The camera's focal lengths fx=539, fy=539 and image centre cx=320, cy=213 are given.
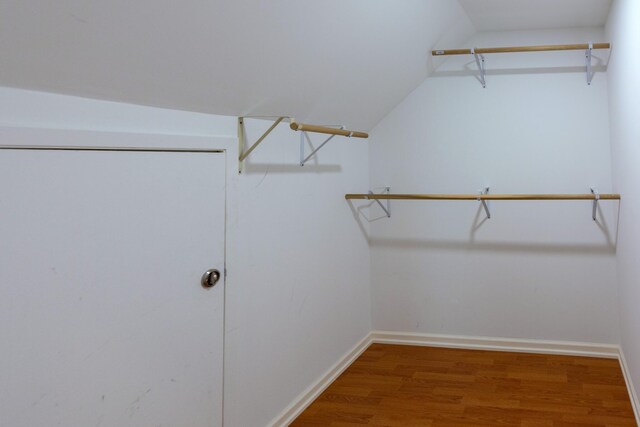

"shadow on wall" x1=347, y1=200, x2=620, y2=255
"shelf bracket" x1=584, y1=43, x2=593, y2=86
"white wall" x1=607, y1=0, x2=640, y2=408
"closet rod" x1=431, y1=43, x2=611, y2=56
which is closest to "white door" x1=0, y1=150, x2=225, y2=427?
"shadow on wall" x1=347, y1=200, x2=620, y2=255

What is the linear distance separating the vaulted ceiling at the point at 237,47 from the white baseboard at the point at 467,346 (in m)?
1.46

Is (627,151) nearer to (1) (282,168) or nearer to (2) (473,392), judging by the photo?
(2) (473,392)

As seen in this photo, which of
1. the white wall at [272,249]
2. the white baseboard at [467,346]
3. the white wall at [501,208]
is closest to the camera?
the white wall at [272,249]

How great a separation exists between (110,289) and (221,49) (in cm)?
84

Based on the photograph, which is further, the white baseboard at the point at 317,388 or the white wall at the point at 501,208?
the white wall at the point at 501,208

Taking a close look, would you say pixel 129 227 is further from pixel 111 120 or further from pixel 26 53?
pixel 26 53

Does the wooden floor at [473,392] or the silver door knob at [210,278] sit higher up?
the silver door knob at [210,278]

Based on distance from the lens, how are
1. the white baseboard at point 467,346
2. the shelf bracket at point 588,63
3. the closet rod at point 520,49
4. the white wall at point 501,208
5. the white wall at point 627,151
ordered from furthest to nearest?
1. the white wall at point 501,208
2. the shelf bracket at point 588,63
3. the closet rod at point 520,49
4. the white baseboard at point 467,346
5. the white wall at point 627,151

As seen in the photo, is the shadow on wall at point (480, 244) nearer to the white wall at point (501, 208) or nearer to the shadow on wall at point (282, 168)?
the white wall at point (501, 208)

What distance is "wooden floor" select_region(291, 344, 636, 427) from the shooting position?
257 cm

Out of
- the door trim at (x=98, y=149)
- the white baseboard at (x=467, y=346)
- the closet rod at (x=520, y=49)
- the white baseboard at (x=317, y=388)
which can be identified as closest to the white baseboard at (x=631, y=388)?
the white baseboard at (x=467, y=346)

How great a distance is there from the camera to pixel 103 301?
1.55 m

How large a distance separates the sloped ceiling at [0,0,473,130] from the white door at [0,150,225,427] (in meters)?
0.21

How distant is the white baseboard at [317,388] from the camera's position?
2547 mm
